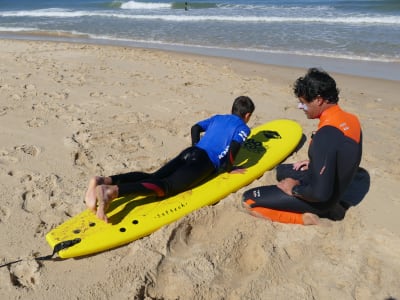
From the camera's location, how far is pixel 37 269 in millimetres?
3000

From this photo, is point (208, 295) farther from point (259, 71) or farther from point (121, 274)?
point (259, 71)

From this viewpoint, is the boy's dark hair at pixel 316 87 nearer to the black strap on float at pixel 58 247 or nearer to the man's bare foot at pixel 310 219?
the man's bare foot at pixel 310 219

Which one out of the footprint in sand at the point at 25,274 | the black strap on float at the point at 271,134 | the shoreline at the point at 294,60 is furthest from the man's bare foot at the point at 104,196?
the shoreline at the point at 294,60

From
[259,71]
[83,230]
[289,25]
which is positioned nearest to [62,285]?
[83,230]

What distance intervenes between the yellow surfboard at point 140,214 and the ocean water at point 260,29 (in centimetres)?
558


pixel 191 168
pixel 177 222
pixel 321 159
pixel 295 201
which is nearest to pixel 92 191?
pixel 177 222

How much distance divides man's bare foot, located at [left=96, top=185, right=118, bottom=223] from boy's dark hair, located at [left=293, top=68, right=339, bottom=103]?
166 centimetres

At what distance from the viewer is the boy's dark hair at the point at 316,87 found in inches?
123

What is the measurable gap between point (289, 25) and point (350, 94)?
9290 mm

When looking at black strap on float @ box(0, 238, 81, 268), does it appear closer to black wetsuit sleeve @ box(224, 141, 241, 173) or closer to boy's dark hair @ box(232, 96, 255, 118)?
black wetsuit sleeve @ box(224, 141, 241, 173)

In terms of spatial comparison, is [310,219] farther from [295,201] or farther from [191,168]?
[191,168]

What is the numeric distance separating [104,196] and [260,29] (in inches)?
507

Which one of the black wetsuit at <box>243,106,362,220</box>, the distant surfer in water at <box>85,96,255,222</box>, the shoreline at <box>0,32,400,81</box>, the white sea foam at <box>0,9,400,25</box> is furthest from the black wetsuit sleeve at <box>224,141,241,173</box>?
the white sea foam at <box>0,9,400,25</box>

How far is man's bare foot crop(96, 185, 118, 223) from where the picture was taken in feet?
10.7
